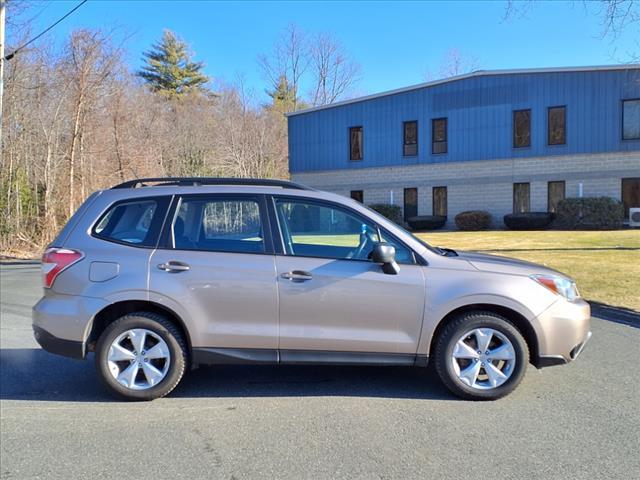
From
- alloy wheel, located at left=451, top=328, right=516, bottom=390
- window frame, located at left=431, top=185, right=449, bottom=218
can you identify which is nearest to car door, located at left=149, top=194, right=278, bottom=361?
alloy wheel, located at left=451, top=328, right=516, bottom=390

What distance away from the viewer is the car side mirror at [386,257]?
4039 mm

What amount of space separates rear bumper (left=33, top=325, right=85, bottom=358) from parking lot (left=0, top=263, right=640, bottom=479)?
0.43 m

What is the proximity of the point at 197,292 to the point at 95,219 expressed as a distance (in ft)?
3.66

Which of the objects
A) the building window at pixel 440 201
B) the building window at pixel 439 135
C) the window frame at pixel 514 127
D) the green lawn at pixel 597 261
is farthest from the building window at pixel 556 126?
the green lawn at pixel 597 261

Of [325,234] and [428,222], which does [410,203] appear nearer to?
[428,222]

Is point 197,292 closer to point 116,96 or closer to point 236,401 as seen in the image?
point 236,401

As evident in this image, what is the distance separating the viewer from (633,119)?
87.1ft

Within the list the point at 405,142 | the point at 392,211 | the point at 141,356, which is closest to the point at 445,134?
the point at 405,142

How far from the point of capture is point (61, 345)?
4262 millimetres

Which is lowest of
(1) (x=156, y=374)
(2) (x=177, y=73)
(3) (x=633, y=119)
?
(1) (x=156, y=374)

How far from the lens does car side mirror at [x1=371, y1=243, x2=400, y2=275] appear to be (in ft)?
13.3

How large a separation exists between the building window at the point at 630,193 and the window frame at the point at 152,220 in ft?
91.7

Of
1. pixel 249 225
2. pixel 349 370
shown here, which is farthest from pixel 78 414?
pixel 349 370

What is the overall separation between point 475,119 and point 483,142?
138 centimetres
